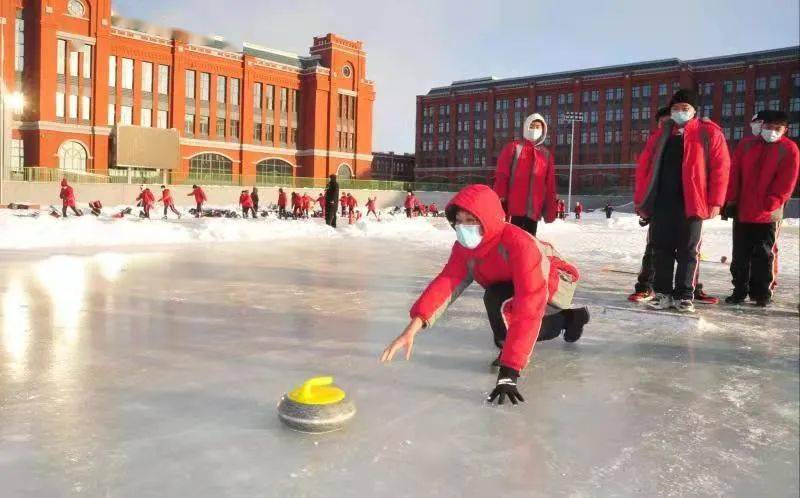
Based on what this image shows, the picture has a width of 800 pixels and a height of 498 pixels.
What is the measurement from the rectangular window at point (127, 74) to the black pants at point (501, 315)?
48164 mm

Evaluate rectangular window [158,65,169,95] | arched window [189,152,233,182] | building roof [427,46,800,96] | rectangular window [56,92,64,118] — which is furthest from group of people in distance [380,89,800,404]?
building roof [427,46,800,96]

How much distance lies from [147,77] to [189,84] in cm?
347

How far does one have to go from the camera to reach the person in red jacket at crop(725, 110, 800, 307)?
17.9 feet

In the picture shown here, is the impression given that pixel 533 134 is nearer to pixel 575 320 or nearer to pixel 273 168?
pixel 575 320

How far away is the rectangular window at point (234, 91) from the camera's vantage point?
51688 millimetres

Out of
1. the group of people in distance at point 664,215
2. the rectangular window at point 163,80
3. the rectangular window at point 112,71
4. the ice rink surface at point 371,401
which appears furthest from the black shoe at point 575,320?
the rectangular window at point 163,80

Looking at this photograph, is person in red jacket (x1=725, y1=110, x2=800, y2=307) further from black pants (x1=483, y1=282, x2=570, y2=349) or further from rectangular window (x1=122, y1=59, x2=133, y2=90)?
rectangular window (x1=122, y1=59, x2=133, y2=90)

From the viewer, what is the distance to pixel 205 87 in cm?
5012

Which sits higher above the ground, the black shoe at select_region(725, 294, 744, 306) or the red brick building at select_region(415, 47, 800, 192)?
the red brick building at select_region(415, 47, 800, 192)

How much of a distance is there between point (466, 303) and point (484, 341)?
5.09 feet

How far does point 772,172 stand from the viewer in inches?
217

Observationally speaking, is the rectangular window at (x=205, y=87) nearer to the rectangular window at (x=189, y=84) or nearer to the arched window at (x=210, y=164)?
the rectangular window at (x=189, y=84)

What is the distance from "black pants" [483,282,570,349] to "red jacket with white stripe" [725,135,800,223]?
3090 millimetres

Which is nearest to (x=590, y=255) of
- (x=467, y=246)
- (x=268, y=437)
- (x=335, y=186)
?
(x=335, y=186)
